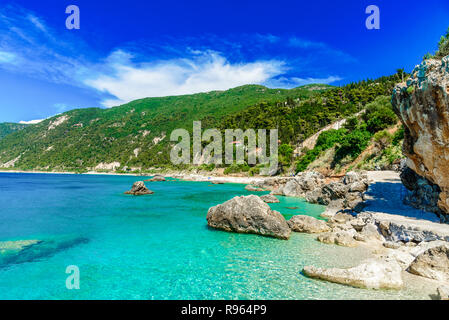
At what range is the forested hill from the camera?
141625 mm

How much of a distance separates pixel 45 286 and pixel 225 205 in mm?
10533

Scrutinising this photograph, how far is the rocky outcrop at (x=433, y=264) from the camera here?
8.50 meters

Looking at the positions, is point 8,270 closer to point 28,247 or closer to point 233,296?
point 28,247

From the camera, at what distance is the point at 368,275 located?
827cm

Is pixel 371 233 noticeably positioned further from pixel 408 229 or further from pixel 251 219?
pixel 251 219

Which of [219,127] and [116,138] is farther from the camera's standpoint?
[116,138]

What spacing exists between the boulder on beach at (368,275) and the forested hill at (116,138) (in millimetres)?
117241

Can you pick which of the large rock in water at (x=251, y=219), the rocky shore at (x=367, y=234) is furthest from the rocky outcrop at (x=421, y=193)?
the large rock in water at (x=251, y=219)

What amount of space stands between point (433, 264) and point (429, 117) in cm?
682

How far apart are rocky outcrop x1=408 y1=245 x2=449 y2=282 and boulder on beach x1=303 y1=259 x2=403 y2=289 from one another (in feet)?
3.36

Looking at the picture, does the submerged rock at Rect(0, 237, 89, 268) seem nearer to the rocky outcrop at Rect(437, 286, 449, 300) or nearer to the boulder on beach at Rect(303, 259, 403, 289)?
the boulder on beach at Rect(303, 259, 403, 289)

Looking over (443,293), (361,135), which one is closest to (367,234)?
(443,293)

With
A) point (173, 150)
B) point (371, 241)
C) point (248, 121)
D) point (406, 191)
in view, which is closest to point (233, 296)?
point (371, 241)

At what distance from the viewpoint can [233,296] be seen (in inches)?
310
